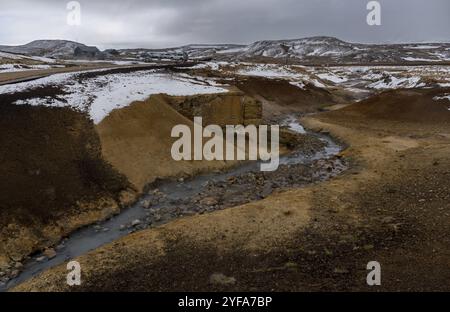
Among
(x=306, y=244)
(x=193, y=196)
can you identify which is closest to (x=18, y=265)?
(x=193, y=196)

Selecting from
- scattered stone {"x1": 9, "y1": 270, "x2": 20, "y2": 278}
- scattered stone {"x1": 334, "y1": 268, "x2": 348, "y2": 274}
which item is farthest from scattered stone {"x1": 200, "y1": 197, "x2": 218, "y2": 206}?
scattered stone {"x1": 9, "y1": 270, "x2": 20, "y2": 278}

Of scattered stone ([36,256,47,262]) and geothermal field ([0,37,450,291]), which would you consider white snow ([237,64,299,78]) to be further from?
scattered stone ([36,256,47,262])

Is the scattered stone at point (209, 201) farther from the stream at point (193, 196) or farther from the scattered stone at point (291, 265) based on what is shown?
the scattered stone at point (291, 265)

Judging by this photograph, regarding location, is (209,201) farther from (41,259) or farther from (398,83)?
(398,83)

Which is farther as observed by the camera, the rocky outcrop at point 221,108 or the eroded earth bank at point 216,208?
the rocky outcrop at point 221,108

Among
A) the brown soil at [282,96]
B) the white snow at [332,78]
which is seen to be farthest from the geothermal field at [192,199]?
the white snow at [332,78]

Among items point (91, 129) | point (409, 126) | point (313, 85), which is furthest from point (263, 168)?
point (313, 85)

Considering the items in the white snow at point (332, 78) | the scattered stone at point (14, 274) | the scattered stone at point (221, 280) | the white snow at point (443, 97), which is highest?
the white snow at point (332, 78)
